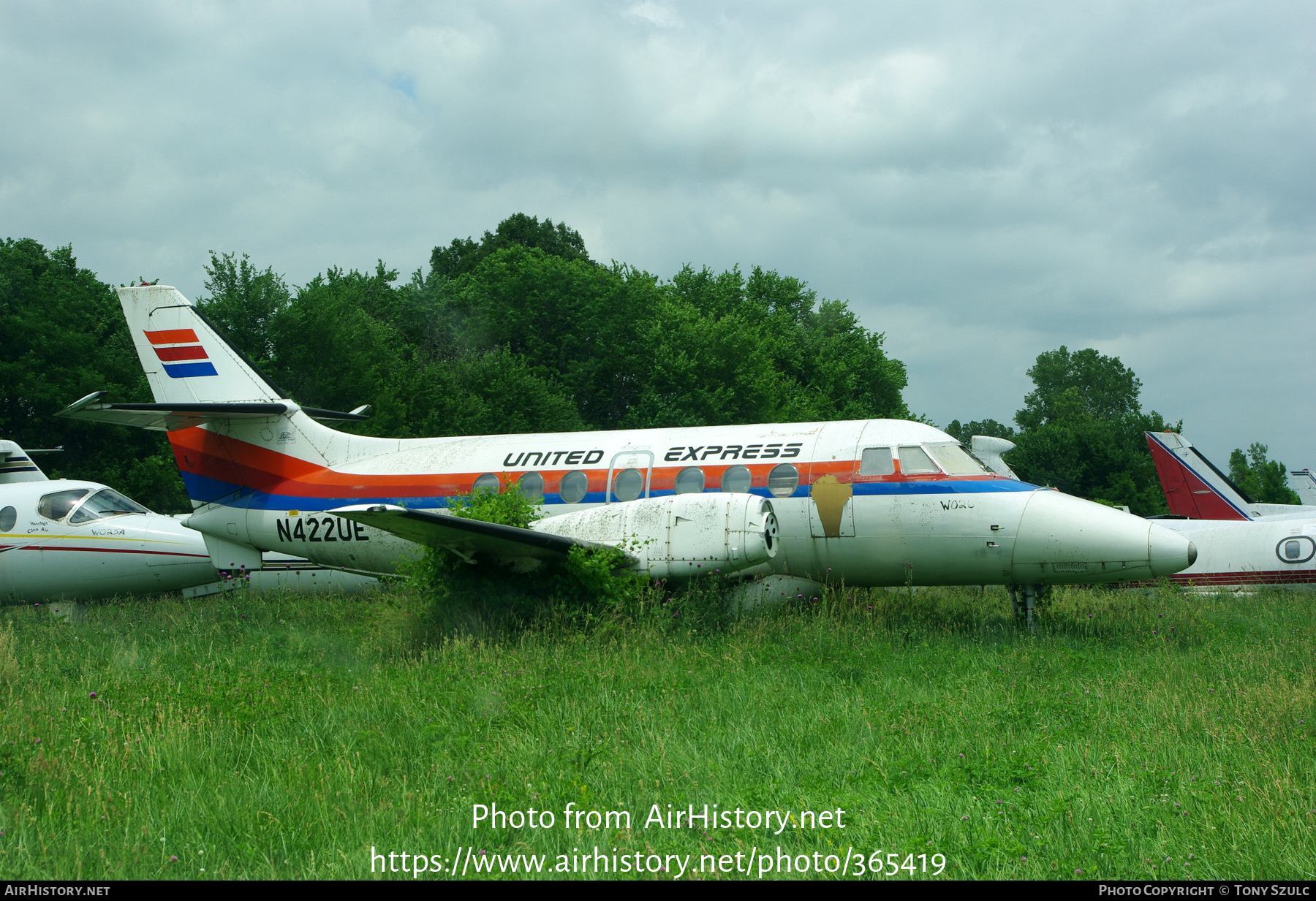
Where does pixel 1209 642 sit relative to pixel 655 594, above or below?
below

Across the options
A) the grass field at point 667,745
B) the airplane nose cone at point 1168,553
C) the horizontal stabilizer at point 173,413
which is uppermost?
the horizontal stabilizer at point 173,413

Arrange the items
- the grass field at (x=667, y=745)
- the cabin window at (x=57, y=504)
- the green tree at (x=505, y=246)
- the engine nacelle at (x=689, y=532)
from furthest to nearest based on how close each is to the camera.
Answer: the green tree at (x=505, y=246)
the cabin window at (x=57, y=504)
the engine nacelle at (x=689, y=532)
the grass field at (x=667, y=745)

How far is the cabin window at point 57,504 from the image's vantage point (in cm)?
1393

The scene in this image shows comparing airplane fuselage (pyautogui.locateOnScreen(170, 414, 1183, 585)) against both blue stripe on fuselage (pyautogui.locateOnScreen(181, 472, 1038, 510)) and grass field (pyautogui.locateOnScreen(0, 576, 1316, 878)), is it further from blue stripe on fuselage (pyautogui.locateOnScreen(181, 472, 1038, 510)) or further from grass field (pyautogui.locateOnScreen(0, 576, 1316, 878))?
grass field (pyautogui.locateOnScreen(0, 576, 1316, 878))

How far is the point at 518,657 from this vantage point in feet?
29.8

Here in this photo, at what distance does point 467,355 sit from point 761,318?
18112 millimetres

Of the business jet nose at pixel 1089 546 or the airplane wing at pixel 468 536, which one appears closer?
the airplane wing at pixel 468 536

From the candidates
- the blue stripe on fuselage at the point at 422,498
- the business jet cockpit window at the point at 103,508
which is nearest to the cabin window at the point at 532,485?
the blue stripe on fuselage at the point at 422,498

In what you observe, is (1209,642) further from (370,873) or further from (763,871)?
(370,873)

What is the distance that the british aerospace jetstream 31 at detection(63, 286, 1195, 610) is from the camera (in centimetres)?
1030

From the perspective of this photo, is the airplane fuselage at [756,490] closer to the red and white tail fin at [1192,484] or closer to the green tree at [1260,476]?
the red and white tail fin at [1192,484]

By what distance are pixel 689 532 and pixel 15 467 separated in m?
13.7

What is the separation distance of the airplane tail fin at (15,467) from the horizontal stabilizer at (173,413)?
4266 mm

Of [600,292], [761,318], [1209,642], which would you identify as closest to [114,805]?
[1209,642]
